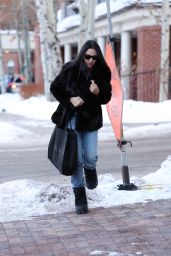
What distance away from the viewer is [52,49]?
21.9 meters

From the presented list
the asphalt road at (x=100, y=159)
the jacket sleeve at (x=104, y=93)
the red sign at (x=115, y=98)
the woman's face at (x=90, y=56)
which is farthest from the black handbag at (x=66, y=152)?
the asphalt road at (x=100, y=159)

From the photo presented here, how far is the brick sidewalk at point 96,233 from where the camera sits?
484cm

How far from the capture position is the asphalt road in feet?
29.3

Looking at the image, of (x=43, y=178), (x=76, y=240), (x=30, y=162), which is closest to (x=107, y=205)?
(x=76, y=240)

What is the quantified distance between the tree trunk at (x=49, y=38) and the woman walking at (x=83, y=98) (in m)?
15.4

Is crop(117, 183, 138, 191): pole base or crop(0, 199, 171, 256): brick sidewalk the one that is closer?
crop(0, 199, 171, 256): brick sidewalk

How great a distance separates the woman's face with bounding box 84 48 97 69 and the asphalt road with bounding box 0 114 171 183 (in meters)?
2.81

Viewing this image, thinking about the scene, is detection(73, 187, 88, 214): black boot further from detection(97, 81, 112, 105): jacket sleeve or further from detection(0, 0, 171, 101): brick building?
detection(0, 0, 171, 101): brick building

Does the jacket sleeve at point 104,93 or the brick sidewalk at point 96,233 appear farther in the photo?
the jacket sleeve at point 104,93

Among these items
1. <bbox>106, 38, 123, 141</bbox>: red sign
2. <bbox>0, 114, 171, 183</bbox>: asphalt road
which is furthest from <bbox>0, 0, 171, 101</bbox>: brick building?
<bbox>106, 38, 123, 141</bbox>: red sign

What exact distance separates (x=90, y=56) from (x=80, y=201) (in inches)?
58.9

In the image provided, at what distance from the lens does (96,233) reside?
5.29 m

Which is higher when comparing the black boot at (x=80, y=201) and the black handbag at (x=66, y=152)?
the black handbag at (x=66, y=152)

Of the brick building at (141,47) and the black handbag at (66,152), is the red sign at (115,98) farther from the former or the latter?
the brick building at (141,47)
